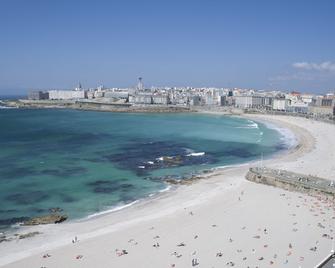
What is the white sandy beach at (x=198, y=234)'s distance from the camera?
17672mm

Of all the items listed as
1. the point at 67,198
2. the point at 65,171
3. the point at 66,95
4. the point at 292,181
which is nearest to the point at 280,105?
the point at 292,181

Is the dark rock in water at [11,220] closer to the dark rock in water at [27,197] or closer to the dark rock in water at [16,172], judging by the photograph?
the dark rock in water at [27,197]

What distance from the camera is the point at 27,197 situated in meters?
27.2

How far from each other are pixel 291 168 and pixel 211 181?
26.7 feet

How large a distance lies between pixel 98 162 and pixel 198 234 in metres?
19.9

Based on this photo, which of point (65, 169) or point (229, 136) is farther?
point (229, 136)

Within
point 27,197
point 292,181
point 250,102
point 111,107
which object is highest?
point 292,181

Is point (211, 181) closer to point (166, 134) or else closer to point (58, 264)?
point (58, 264)

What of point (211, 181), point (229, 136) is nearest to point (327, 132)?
point (229, 136)

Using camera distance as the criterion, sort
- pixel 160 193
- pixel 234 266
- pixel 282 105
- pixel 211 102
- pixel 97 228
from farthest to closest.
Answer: pixel 211 102 → pixel 282 105 → pixel 160 193 → pixel 97 228 → pixel 234 266

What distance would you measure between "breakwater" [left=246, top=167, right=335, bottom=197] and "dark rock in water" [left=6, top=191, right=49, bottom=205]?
49.8 feet

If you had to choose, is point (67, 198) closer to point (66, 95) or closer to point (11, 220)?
point (11, 220)

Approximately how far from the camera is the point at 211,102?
14350 cm

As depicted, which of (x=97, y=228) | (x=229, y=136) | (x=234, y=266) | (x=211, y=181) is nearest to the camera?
(x=234, y=266)
